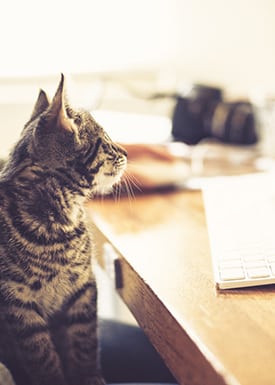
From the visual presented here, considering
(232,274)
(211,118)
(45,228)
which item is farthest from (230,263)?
(211,118)

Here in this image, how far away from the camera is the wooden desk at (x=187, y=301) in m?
0.49

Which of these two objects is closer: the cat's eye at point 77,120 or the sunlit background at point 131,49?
the cat's eye at point 77,120

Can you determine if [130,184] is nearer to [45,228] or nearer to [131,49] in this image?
[45,228]

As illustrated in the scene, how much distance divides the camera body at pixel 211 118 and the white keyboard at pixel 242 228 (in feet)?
0.84

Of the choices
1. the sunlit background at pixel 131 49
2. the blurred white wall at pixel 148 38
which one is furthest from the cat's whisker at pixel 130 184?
the blurred white wall at pixel 148 38

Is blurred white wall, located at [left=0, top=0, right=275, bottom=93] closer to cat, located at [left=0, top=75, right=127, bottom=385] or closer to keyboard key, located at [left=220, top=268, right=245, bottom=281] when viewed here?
cat, located at [left=0, top=75, right=127, bottom=385]

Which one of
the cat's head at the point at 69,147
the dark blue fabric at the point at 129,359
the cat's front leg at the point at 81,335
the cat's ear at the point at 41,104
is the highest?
the cat's ear at the point at 41,104

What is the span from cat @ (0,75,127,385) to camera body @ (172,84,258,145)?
54cm

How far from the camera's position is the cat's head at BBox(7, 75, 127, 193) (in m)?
0.74

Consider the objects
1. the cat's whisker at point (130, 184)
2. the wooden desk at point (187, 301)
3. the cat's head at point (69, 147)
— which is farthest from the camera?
the cat's whisker at point (130, 184)

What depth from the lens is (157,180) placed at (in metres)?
1.09

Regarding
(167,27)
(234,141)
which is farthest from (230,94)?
(167,27)

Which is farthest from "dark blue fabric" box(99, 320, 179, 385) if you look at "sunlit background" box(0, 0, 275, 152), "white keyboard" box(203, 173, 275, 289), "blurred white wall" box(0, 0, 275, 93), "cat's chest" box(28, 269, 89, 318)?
"blurred white wall" box(0, 0, 275, 93)

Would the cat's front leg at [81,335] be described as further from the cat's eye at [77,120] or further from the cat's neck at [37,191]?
the cat's eye at [77,120]
